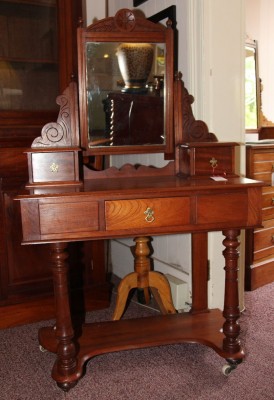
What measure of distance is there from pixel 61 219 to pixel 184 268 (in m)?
0.94

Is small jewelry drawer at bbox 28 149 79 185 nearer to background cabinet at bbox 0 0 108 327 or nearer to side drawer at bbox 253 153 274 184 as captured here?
background cabinet at bbox 0 0 108 327

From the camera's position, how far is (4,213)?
204 cm

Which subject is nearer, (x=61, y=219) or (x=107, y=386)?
(x=61, y=219)

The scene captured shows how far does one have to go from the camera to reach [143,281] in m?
1.98

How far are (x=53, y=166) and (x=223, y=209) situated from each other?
0.67 m

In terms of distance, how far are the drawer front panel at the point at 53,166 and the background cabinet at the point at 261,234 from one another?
3.90 feet

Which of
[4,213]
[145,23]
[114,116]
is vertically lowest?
[4,213]

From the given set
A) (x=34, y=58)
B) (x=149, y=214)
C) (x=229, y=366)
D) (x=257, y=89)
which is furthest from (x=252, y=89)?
(x=229, y=366)

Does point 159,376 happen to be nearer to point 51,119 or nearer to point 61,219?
point 61,219

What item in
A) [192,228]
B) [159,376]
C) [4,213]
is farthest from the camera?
[4,213]

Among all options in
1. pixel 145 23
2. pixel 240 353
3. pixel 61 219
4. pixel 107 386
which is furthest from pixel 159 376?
pixel 145 23

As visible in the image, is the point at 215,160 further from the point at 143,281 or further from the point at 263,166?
the point at 263,166

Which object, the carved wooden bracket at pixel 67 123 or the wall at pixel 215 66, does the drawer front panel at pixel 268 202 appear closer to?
the wall at pixel 215 66

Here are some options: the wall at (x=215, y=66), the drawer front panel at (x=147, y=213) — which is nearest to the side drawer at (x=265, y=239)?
the wall at (x=215, y=66)
